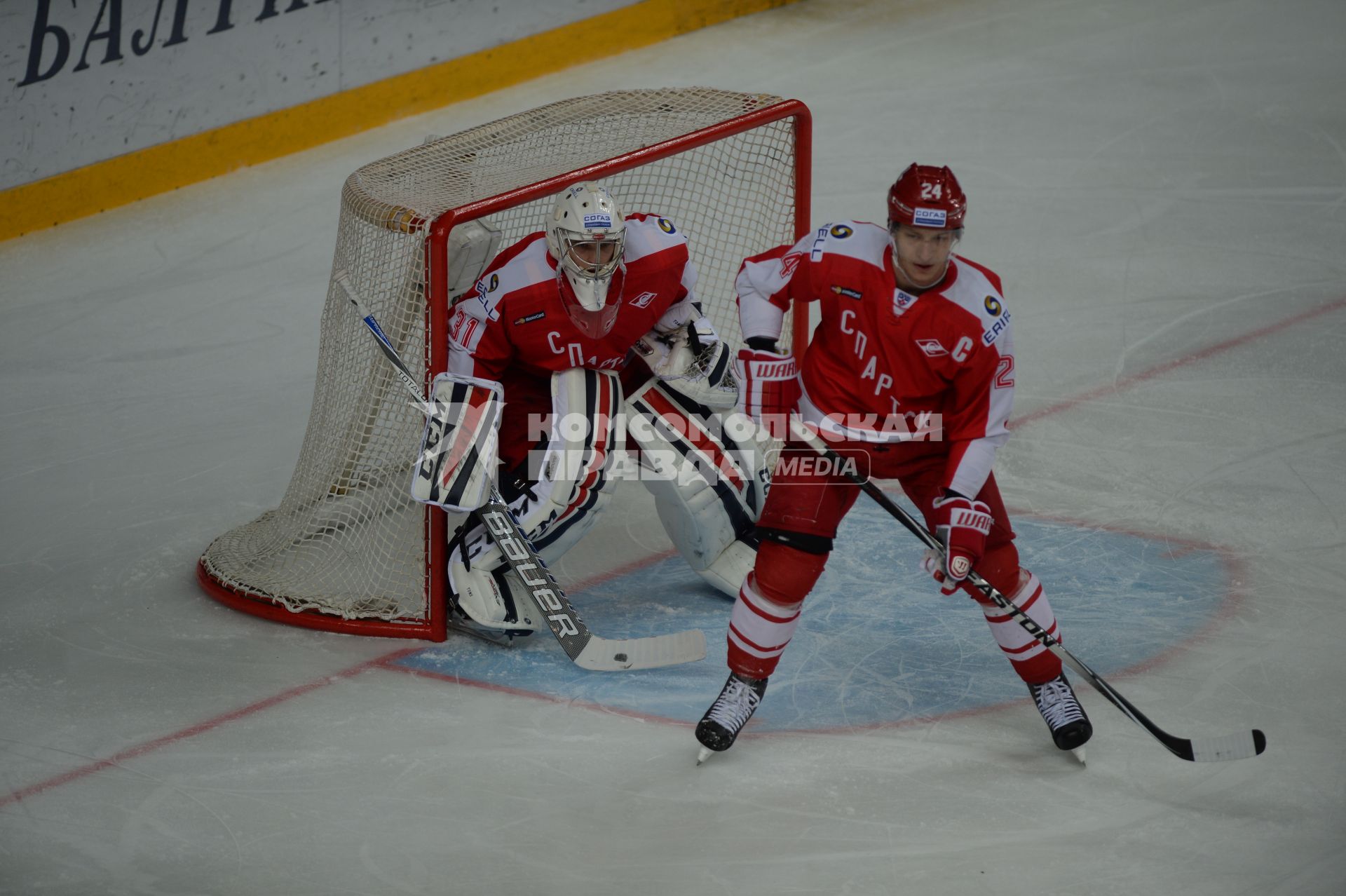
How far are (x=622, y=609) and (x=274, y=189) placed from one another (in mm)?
3488

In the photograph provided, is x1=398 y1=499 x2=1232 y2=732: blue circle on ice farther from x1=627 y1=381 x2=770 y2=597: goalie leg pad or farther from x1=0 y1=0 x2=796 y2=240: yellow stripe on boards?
x1=0 y1=0 x2=796 y2=240: yellow stripe on boards

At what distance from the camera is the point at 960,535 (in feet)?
11.4

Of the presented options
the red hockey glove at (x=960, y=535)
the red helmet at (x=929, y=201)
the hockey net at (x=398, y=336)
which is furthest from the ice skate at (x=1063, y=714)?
the hockey net at (x=398, y=336)

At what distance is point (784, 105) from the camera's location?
15.2 feet

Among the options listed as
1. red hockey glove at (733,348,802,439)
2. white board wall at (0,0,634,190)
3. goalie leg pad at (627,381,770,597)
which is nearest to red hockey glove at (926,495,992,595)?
red hockey glove at (733,348,802,439)

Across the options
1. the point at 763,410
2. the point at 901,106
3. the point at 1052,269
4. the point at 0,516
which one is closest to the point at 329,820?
the point at 763,410

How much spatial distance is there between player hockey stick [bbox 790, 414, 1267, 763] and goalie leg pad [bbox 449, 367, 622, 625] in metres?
0.64

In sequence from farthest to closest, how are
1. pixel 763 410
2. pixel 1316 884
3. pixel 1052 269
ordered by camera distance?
pixel 1052 269 < pixel 763 410 < pixel 1316 884

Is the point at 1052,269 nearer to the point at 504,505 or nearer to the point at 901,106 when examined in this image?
the point at 901,106

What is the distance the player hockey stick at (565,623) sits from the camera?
13.3ft

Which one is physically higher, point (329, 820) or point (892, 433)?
point (892, 433)

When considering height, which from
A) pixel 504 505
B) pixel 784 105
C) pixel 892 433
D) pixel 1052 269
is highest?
pixel 784 105

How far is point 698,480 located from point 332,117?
3.94 metres

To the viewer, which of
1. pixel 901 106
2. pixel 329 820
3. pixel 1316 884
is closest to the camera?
pixel 1316 884
